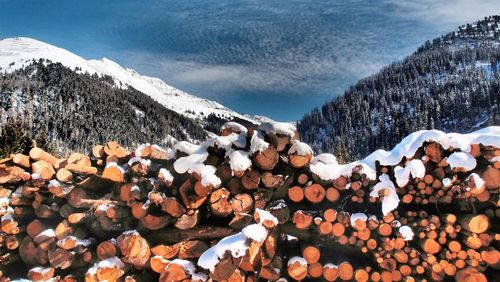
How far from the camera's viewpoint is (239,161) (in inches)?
119

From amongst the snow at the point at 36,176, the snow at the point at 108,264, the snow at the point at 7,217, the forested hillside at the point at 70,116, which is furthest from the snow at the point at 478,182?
the forested hillside at the point at 70,116

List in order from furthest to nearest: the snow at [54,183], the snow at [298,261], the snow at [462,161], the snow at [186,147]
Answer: the snow at [186,147] < the snow at [54,183] < the snow at [298,261] < the snow at [462,161]

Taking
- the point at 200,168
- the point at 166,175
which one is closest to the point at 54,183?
the point at 166,175

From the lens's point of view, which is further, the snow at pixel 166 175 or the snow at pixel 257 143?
the snow at pixel 166 175

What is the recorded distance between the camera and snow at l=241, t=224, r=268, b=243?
9.14ft

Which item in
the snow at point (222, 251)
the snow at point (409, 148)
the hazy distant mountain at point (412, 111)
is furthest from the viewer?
the hazy distant mountain at point (412, 111)

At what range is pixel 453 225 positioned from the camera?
9.47 ft

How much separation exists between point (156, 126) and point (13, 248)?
658 ft

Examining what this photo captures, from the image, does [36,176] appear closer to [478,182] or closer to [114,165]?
[114,165]

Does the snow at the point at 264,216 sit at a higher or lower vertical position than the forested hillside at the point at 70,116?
A: higher

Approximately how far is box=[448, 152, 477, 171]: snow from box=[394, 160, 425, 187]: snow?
0.19 m

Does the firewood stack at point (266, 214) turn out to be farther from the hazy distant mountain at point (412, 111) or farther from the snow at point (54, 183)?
the hazy distant mountain at point (412, 111)

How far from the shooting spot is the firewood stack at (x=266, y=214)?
114 inches

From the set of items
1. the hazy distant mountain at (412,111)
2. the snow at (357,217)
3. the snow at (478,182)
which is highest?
the snow at (478,182)
